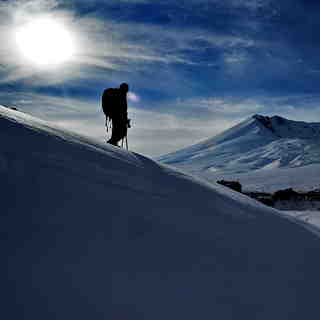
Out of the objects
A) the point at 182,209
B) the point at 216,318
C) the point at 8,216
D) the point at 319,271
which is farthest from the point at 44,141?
the point at 319,271

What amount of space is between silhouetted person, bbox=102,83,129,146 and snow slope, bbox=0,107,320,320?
125 inches

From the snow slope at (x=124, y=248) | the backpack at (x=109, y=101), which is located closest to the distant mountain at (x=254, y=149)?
the backpack at (x=109, y=101)

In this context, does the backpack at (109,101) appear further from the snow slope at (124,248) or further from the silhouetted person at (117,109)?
the snow slope at (124,248)

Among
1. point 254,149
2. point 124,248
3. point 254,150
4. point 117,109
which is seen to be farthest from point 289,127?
point 124,248

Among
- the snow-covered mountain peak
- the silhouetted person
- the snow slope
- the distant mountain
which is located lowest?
the snow slope

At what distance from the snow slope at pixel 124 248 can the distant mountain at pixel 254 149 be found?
6127 centimetres

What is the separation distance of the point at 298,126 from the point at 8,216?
176 meters

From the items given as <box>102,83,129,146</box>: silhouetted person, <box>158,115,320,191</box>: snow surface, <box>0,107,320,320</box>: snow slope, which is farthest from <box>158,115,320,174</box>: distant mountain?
<box>0,107,320,320</box>: snow slope

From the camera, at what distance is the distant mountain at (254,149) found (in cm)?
8638

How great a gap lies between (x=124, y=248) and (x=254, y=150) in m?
111

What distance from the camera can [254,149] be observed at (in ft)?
365

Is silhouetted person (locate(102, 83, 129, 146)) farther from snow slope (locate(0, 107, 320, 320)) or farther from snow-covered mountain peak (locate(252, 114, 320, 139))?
snow-covered mountain peak (locate(252, 114, 320, 139))

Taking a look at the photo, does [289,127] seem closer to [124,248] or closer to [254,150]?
[254,150]

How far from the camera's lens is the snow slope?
5.91 feet
